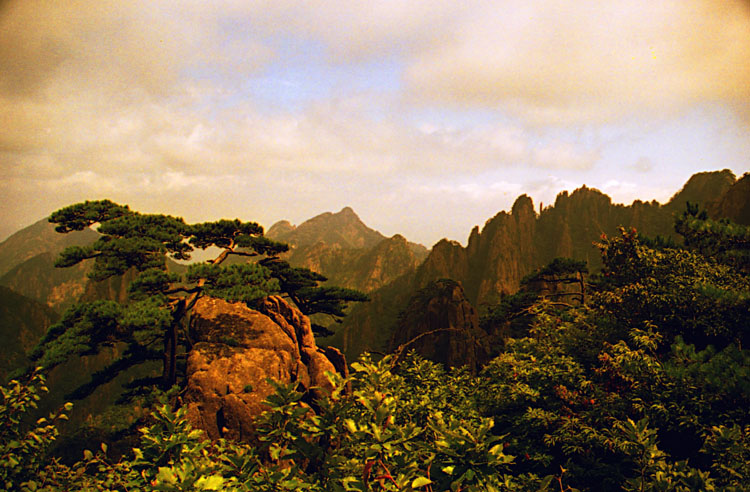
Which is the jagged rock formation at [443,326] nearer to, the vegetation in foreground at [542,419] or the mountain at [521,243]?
the mountain at [521,243]

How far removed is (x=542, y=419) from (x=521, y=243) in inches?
3320

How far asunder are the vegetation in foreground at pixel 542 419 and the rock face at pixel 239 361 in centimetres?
340

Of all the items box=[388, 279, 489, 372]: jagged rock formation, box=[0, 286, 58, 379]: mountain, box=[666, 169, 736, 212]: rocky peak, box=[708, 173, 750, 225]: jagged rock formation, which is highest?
box=[666, 169, 736, 212]: rocky peak

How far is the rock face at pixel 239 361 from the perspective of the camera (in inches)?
434

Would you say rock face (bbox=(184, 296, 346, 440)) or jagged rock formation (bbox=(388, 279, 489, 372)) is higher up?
→ rock face (bbox=(184, 296, 346, 440))

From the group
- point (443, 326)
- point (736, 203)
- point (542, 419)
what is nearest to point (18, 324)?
point (443, 326)

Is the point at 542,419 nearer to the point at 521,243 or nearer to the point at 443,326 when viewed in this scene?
the point at 443,326

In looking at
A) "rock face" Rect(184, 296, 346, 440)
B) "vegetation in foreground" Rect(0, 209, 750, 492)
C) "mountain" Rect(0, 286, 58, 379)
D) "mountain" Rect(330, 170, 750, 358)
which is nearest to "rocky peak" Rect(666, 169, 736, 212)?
"mountain" Rect(330, 170, 750, 358)

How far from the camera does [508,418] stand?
8.80m

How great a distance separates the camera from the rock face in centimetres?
1103

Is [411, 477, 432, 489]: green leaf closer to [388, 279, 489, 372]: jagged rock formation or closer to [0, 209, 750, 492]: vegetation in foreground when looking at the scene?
[0, 209, 750, 492]: vegetation in foreground

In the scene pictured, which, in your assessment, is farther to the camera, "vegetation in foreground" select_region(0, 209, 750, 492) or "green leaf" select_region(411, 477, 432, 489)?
"vegetation in foreground" select_region(0, 209, 750, 492)

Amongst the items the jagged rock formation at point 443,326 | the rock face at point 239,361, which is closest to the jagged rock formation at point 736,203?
the jagged rock formation at point 443,326

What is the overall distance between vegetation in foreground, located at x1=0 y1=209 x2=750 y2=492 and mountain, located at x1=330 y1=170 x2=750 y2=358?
66.4m
